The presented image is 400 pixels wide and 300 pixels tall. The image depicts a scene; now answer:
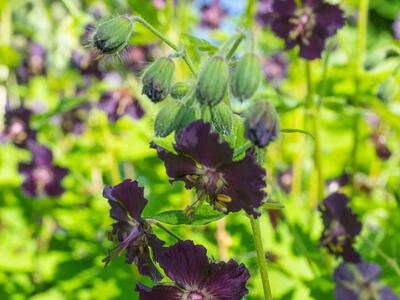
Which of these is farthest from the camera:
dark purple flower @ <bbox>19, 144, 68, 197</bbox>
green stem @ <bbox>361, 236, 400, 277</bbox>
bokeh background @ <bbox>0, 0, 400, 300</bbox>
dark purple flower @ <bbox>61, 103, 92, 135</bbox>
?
dark purple flower @ <bbox>61, 103, 92, 135</bbox>

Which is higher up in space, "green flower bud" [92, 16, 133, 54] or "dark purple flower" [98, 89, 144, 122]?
"dark purple flower" [98, 89, 144, 122]

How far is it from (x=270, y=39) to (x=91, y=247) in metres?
2.17

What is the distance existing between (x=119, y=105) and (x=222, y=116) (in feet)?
5.37

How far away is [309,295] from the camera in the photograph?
184cm

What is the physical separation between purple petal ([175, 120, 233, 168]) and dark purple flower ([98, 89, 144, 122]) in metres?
1.51

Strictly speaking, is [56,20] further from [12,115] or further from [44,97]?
[12,115]

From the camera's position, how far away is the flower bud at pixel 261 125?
3.43 feet

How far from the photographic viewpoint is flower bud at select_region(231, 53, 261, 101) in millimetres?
1107

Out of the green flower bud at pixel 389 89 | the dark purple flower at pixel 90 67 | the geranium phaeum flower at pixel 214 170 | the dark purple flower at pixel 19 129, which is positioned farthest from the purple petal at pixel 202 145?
the dark purple flower at pixel 19 129

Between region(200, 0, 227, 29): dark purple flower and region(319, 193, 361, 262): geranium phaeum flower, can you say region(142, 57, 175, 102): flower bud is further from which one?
region(200, 0, 227, 29): dark purple flower

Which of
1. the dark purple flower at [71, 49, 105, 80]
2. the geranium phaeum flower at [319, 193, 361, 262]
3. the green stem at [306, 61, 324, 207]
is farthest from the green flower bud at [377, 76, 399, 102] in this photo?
the dark purple flower at [71, 49, 105, 80]

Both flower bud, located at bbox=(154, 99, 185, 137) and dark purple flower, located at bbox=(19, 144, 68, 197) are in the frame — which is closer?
flower bud, located at bbox=(154, 99, 185, 137)

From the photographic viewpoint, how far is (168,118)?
1.19 m

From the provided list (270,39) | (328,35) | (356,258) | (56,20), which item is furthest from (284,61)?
(356,258)
